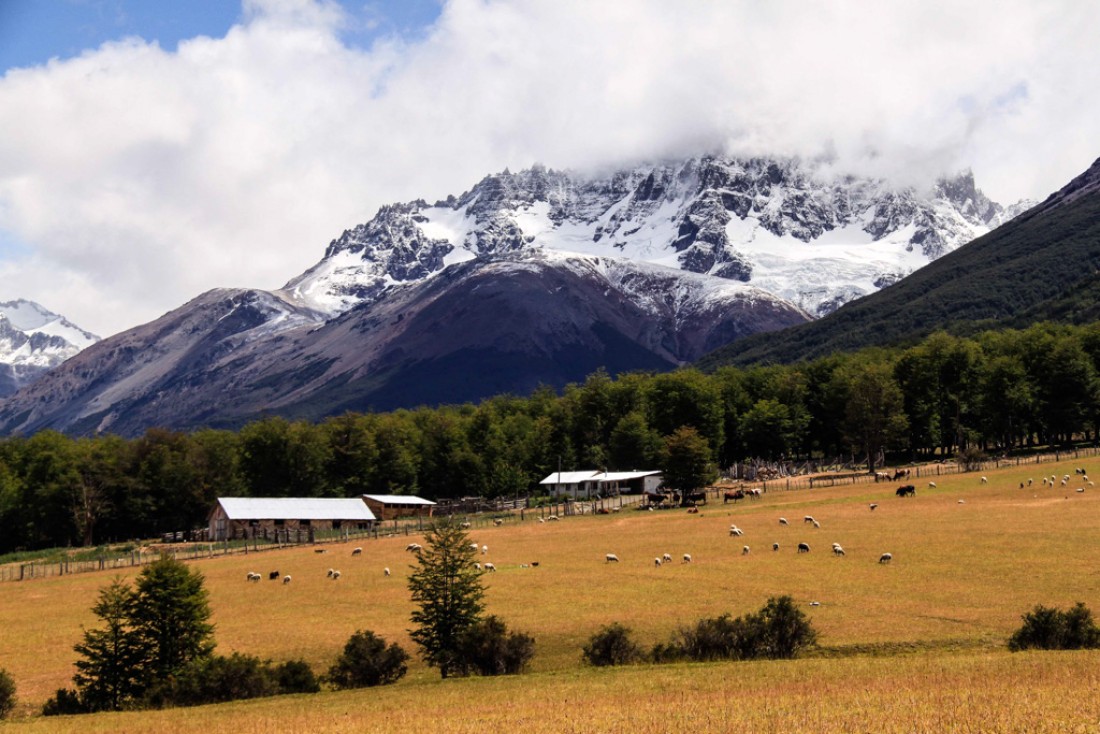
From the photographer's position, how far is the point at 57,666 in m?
43.8

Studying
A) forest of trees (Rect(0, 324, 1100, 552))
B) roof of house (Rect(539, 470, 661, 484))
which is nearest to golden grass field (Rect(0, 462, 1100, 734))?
forest of trees (Rect(0, 324, 1100, 552))

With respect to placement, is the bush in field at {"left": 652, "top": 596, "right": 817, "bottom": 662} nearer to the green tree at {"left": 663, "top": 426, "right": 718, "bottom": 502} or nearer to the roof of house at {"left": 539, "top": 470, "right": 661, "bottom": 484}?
the green tree at {"left": 663, "top": 426, "right": 718, "bottom": 502}

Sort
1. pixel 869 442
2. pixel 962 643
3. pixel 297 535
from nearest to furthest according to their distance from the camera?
pixel 962 643
pixel 297 535
pixel 869 442

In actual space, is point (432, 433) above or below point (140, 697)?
above

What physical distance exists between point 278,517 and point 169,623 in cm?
7753

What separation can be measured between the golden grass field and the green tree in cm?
2234

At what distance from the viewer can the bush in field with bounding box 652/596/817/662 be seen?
3738 cm

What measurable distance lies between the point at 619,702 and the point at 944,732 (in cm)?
984

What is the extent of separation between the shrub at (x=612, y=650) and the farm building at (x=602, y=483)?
87.3 meters

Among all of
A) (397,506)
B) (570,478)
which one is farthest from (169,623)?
(570,478)

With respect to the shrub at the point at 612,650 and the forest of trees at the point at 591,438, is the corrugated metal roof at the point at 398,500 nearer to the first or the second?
the forest of trees at the point at 591,438

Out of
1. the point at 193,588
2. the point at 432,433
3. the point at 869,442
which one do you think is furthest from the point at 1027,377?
the point at 193,588

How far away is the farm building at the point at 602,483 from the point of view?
423 feet

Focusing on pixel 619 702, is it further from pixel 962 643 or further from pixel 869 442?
pixel 869 442
